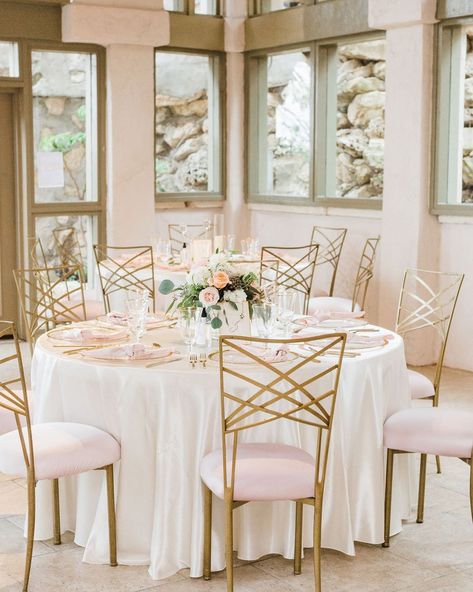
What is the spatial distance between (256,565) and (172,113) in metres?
→ 6.43

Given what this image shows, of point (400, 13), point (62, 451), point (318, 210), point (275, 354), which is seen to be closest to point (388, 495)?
→ point (275, 354)

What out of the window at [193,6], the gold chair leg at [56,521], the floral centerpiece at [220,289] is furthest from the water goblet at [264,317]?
the window at [193,6]

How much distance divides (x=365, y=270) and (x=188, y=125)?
275cm

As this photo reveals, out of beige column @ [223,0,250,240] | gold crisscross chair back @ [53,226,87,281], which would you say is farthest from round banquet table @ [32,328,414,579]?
beige column @ [223,0,250,240]

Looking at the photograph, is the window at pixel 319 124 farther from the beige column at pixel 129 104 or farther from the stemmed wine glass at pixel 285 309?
the stemmed wine glass at pixel 285 309

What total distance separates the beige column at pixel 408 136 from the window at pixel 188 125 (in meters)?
2.39

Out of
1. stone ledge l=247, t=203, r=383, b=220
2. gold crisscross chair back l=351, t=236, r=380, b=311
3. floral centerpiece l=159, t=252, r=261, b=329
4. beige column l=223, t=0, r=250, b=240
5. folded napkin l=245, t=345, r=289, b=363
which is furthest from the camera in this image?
beige column l=223, t=0, r=250, b=240

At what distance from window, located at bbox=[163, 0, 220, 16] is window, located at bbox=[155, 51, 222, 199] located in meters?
0.42

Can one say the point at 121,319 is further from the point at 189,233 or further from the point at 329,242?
the point at 189,233

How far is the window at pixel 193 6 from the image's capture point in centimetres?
947

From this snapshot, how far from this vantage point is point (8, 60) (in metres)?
8.51

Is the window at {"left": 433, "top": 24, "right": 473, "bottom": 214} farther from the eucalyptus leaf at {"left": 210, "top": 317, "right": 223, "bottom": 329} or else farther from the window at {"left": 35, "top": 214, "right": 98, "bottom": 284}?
the eucalyptus leaf at {"left": 210, "top": 317, "right": 223, "bottom": 329}

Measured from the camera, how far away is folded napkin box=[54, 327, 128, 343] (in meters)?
4.36

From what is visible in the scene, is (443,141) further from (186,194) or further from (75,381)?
(75,381)
